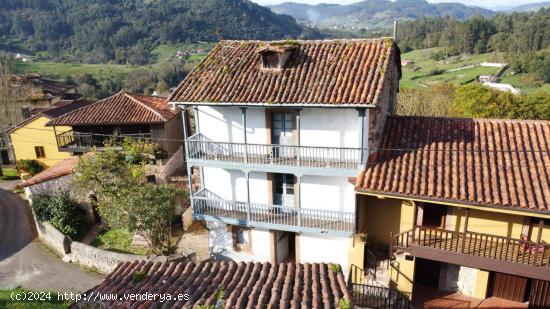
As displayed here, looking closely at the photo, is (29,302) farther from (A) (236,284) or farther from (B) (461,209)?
(B) (461,209)

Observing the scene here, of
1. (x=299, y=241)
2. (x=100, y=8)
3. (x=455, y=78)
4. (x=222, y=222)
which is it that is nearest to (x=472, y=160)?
(x=299, y=241)

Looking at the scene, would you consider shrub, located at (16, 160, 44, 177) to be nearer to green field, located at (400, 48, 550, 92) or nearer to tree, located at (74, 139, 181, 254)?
tree, located at (74, 139, 181, 254)

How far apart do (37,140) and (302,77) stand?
28212 millimetres

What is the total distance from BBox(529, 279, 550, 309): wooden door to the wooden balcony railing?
2.11m

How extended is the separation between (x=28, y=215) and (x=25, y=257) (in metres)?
6.48

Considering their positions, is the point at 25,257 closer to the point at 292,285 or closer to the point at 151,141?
the point at 151,141

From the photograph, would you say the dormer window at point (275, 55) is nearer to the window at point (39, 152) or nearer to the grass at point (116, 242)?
the grass at point (116, 242)

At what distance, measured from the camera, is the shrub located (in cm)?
3362

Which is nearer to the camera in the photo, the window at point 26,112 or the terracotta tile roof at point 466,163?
the terracotta tile roof at point 466,163

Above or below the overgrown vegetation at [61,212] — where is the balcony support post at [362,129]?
above

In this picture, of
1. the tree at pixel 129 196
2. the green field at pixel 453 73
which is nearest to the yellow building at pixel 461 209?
the tree at pixel 129 196

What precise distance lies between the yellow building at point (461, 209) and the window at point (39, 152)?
3009cm

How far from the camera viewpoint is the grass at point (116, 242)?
21.4 m

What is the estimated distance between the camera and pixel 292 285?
35.8 feet
